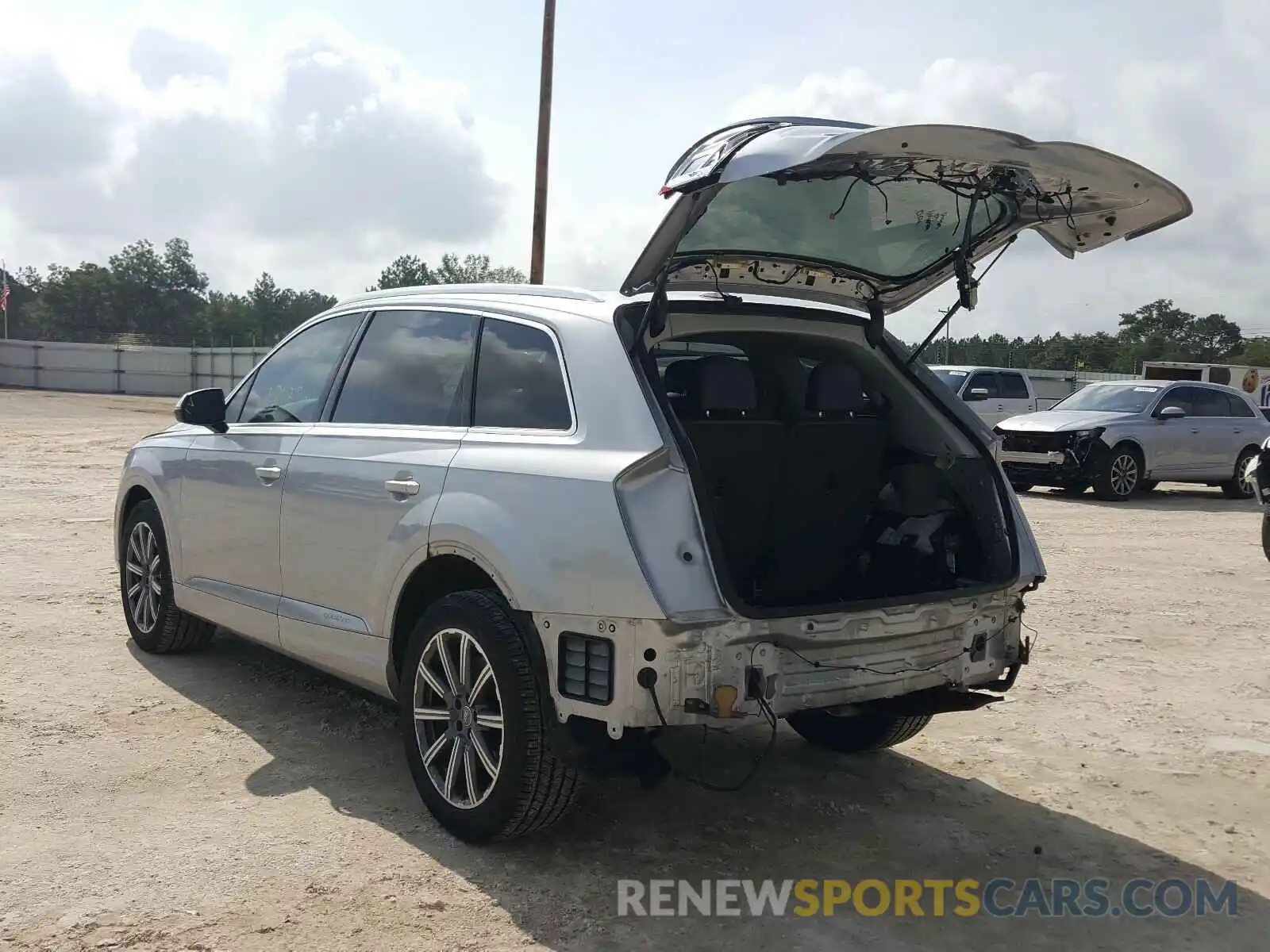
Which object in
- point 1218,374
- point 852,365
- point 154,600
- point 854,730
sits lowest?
point 854,730

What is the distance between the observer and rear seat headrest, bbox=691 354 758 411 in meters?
4.17

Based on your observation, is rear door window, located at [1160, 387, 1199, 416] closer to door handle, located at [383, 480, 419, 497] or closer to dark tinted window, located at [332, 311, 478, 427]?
dark tinted window, located at [332, 311, 478, 427]

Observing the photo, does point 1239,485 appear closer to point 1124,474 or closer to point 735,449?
point 1124,474

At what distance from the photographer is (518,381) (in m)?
4.12

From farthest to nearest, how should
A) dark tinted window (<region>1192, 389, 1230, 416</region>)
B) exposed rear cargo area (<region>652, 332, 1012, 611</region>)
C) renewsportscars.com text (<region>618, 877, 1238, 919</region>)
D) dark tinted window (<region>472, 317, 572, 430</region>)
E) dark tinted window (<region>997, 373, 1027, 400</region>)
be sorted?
dark tinted window (<region>997, 373, 1027, 400</region>), dark tinted window (<region>1192, 389, 1230, 416</region>), exposed rear cargo area (<region>652, 332, 1012, 611</region>), dark tinted window (<region>472, 317, 572, 430</region>), renewsportscars.com text (<region>618, 877, 1238, 919</region>)

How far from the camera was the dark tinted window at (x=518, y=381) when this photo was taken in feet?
12.9

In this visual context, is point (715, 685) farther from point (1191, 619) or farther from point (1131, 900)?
point (1191, 619)

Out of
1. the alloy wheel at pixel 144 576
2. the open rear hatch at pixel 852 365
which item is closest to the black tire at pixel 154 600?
the alloy wheel at pixel 144 576

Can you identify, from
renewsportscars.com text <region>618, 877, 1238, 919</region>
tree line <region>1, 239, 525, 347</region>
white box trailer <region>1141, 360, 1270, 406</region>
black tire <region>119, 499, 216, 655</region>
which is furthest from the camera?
tree line <region>1, 239, 525, 347</region>

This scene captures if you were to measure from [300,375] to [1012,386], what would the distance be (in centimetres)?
1856

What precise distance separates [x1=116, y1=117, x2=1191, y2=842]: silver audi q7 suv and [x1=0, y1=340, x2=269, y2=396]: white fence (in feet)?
169

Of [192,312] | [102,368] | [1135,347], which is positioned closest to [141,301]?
[192,312]

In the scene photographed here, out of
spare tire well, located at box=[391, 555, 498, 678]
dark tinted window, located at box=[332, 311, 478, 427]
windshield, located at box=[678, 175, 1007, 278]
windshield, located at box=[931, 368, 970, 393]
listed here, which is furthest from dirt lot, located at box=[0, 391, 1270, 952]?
windshield, located at box=[931, 368, 970, 393]

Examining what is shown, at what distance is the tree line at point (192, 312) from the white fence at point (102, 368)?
12.2 feet
